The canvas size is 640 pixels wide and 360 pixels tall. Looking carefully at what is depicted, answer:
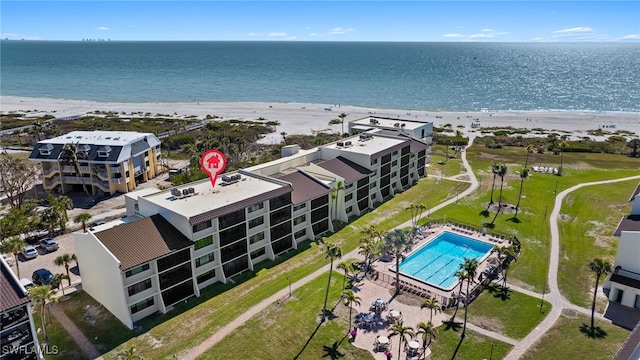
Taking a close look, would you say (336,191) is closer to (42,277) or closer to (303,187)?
(303,187)

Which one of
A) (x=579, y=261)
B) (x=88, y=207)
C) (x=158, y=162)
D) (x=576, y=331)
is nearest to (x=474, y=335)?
(x=576, y=331)

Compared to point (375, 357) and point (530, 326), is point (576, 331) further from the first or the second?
point (375, 357)

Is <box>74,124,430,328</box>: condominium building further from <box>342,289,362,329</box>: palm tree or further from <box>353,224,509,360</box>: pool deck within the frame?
<box>342,289,362,329</box>: palm tree

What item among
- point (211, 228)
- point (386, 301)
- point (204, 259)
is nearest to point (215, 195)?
point (211, 228)

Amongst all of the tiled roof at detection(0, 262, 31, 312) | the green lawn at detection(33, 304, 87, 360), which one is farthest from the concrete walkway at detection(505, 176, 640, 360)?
the tiled roof at detection(0, 262, 31, 312)

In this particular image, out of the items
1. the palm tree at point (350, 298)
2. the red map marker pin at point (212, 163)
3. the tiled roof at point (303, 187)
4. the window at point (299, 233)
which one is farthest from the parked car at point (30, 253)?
the palm tree at point (350, 298)

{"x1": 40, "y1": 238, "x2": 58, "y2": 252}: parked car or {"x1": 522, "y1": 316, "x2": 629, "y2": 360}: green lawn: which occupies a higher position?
{"x1": 40, "y1": 238, "x2": 58, "y2": 252}: parked car
